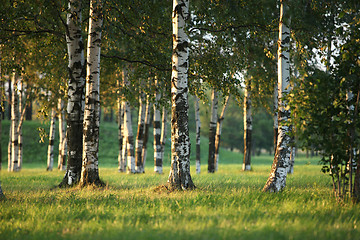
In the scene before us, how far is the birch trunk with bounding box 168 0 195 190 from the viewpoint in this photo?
905 centimetres

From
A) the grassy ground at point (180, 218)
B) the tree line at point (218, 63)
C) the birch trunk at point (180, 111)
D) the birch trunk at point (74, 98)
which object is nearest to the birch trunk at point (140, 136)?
the tree line at point (218, 63)

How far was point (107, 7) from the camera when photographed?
10.1 metres

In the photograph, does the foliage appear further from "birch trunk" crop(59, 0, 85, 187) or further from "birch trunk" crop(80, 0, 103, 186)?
"birch trunk" crop(59, 0, 85, 187)

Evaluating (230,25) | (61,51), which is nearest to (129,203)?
(230,25)

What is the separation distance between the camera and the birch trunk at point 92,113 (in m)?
10.4

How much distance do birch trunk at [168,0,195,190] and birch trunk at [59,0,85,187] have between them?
4.08 m

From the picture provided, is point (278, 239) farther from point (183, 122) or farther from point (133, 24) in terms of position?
point (133, 24)

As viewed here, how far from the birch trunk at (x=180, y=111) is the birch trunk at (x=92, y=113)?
284 cm

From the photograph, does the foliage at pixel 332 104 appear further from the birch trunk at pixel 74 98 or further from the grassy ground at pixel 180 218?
the birch trunk at pixel 74 98

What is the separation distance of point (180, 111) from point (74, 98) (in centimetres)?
447

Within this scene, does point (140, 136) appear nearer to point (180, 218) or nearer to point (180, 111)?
point (180, 111)

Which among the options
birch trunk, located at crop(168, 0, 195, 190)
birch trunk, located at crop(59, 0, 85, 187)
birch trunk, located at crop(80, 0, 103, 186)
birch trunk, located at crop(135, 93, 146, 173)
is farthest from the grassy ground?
birch trunk, located at crop(135, 93, 146, 173)

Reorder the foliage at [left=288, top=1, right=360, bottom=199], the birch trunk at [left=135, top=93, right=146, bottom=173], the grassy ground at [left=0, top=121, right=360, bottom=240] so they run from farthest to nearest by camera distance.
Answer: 1. the birch trunk at [left=135, top=93, right=146, bottom=173]
2. the foliage at [left=288, top=1, right=360, bottom=199]
3. the grassy ground at [left=0, top=121, right=360, bottom=240]

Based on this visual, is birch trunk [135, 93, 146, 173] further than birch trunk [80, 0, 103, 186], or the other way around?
birch trunk [135, 93, 146, 173]
